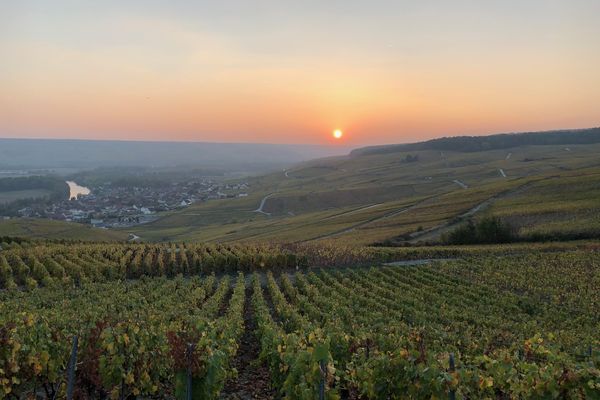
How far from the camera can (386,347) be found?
15.6 meters

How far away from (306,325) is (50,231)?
10568 centimetres

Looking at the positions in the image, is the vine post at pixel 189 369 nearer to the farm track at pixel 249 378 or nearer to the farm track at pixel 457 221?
the farm track at pixel 249 378

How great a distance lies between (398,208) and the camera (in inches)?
4188

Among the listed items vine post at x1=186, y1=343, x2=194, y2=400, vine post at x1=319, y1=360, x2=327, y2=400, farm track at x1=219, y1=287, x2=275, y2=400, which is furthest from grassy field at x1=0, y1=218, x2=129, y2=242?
vine post at x1=319, y1=360, x2=327, y2=400

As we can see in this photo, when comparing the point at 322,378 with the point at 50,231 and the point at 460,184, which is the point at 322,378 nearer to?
the point at 50,231

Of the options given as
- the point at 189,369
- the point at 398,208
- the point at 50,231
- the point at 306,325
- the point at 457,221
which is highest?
the point at 189,369

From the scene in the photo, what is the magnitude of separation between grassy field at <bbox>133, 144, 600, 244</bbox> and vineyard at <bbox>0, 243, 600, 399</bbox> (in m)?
26.5

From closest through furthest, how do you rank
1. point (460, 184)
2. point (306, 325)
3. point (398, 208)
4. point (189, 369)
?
point (189, 369) → point (306, 325) → point (398, 208) → point (460, 184)

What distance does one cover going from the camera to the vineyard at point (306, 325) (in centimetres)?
1065

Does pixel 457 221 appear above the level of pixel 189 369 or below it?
below

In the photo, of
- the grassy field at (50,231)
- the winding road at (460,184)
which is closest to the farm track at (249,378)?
the grassy field at (50,231)

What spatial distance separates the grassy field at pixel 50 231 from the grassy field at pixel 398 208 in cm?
1522

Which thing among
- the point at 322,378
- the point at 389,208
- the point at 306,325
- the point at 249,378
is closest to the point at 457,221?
the point at 389,208

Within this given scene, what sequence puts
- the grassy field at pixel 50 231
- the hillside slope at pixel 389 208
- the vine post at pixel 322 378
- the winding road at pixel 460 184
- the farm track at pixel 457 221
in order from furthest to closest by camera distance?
the winding road at pixel 460 184 → the grassy field at pixel 50 231 → the hillside slope at pixel 389 208 → the farm track at pixel 457 221 → the vine post at pixel 322 378
